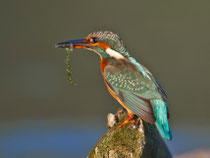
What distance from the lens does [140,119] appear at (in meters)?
4.27

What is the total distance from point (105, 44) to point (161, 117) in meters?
1.03

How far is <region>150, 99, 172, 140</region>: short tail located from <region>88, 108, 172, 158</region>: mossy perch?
0.51 feet

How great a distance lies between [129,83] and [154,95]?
314 mm

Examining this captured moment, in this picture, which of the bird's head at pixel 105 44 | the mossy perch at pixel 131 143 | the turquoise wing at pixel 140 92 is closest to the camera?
the mossy perch at pixel 131 143

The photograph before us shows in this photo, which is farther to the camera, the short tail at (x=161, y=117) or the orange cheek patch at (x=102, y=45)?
the orange cheek patch at (x=102, y=45)

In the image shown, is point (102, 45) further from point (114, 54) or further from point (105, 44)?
point (114, 54)

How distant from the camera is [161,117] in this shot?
13.3ft

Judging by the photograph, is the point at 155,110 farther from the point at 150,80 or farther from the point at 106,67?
the point at 106,67

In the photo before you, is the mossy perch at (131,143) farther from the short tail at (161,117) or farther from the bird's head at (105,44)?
the bird's head at (105,44)

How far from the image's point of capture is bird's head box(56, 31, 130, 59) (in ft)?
14.7

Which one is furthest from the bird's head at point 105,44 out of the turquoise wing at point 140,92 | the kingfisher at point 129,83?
the turquoise wing at point 140,92

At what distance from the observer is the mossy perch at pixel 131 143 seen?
3.74 metres

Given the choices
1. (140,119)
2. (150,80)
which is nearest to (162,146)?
(140,119)

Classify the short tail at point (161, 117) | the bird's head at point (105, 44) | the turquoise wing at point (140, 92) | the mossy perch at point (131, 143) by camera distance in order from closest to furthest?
the mossy perch at point (131, 143) → the short tail at point (161, 117) → the turquoise wing at point (140, 92) → the bird's head at point (105, 44)
